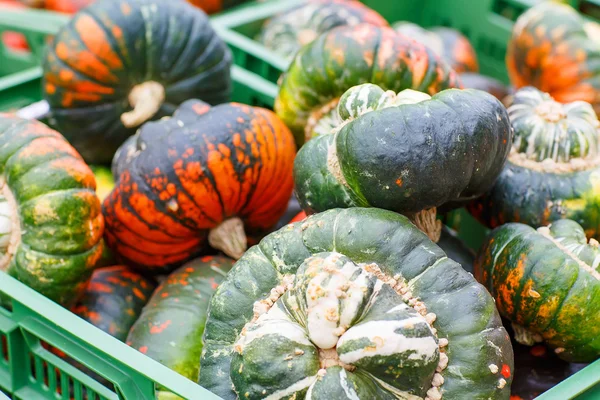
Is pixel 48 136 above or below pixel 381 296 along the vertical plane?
below

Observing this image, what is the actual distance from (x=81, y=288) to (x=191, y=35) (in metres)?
0.77

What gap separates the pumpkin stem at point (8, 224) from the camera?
149 cm

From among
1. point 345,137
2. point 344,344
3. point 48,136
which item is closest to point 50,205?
point 48,136

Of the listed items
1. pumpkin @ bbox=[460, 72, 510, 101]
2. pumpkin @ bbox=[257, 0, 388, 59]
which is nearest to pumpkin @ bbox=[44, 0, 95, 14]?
pumpkin @ bbox=[257, 0, 388, 59]

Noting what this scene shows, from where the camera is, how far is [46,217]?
4.80 feet

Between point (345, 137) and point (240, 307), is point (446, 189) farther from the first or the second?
point (240, 307)

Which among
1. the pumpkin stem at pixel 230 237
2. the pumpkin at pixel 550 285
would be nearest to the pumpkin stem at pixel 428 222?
the pumpkin at pixel 550 285

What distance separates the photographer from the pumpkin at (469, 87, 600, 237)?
1.56m

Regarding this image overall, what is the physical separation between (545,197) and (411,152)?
466 millimetres

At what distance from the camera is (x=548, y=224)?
1569 mm

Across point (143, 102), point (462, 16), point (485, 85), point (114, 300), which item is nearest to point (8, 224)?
point (114, 300)

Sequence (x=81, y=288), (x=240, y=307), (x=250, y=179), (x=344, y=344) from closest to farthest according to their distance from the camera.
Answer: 1. (x=344, y=344)
2. (x=240, y=307)
3. (x=81, y=288)
4. (x=250, y=179)

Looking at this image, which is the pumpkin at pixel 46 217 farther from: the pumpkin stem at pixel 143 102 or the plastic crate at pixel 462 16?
the plastic crate at pixel 462 16

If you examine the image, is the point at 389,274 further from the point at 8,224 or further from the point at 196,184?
the point at 8,224
